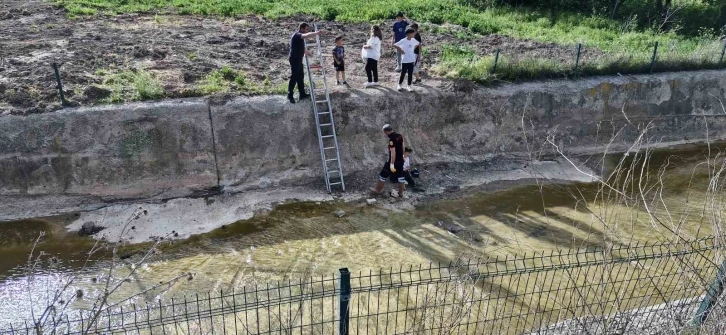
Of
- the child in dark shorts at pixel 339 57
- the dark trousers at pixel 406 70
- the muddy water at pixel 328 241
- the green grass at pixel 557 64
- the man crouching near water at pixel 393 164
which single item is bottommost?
the muddy water at pixel 328 241

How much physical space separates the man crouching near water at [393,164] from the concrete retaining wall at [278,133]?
3.33 feet

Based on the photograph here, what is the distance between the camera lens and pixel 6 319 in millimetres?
7914

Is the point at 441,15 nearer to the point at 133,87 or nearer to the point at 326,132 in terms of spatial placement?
the point at 326,132

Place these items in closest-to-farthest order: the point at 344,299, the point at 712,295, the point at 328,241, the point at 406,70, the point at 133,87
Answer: the point at 344,299 → the point at 712,295 → the point at 328,241 → the point at 133,87 → the point at 406,70

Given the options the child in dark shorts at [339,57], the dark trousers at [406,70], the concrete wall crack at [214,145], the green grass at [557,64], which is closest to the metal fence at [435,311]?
the concrete wall crack at [214,145]

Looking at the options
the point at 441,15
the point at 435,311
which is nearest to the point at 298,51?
the point at 435,311

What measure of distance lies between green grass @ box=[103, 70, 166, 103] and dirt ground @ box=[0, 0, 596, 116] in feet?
0.73

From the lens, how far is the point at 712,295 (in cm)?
548

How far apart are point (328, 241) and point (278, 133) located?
116 inches

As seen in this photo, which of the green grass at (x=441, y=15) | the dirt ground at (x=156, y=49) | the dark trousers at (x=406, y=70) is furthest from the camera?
the green grass at (x=441, y=15)

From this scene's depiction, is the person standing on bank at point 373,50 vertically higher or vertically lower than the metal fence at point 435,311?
higher

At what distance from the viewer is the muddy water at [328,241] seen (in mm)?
8734

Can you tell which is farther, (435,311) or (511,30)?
(511,30)

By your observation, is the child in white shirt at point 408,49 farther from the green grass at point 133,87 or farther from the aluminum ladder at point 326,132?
the green grass at point 133,87
